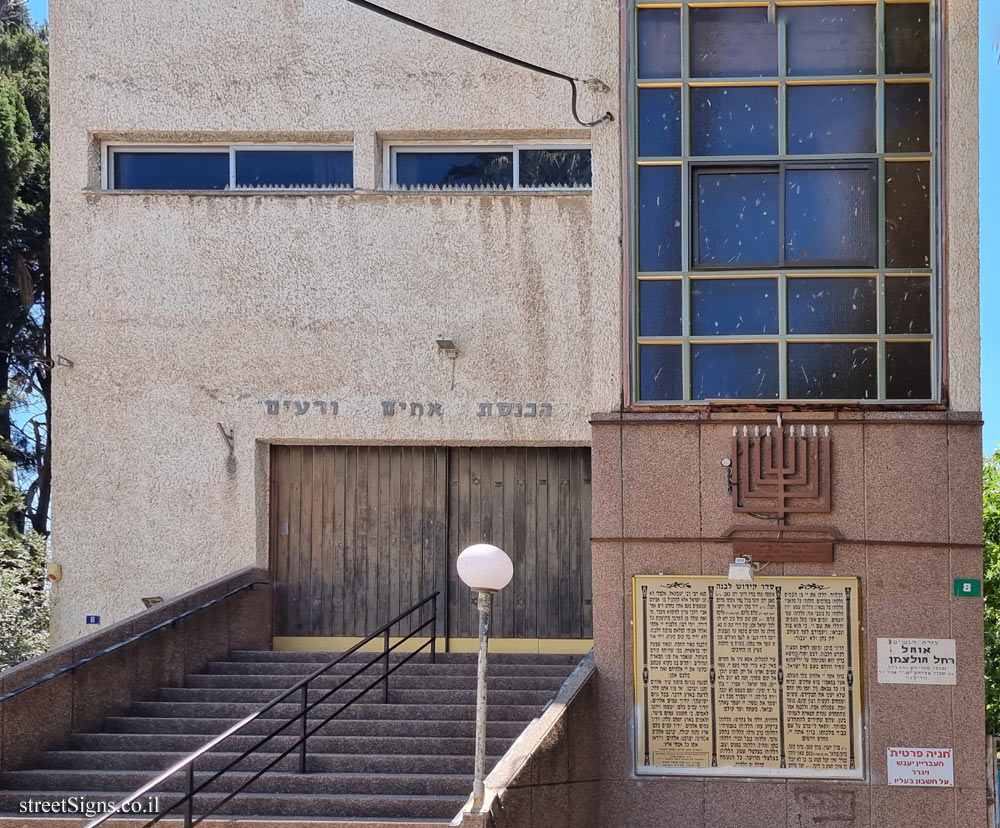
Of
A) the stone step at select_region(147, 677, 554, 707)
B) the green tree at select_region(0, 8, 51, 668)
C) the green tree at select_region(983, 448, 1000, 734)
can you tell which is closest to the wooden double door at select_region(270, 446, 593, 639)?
the stone step at select_region(147, 677, 554, 707)

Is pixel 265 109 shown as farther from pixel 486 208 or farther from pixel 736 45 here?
pixel 736 45

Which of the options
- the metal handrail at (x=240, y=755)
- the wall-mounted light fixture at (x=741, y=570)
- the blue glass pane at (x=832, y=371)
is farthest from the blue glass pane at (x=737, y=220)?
the metal handrail at (x=240, y=755)

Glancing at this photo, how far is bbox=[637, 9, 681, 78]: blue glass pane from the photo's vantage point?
10.9 m

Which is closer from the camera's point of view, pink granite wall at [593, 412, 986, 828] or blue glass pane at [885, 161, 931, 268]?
pink granite wall at [593, 412, 986, 828]

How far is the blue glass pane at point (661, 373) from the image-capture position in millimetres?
10648

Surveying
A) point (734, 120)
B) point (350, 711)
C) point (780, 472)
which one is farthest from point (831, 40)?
point (350, 711)

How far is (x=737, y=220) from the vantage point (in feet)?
35.0

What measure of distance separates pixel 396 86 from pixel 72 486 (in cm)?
517

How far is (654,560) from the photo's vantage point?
10391 millimetres

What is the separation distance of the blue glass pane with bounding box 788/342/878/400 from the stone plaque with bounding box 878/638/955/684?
191 cm

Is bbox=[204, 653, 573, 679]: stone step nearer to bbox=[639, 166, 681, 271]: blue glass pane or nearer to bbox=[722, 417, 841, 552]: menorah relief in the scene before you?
bbox=[722, 417, 841, 552]: menorah relief

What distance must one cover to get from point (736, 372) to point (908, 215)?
1822 mm

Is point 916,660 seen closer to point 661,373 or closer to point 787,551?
point 787,551

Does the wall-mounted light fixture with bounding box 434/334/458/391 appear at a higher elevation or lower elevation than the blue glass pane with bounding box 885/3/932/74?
lower
